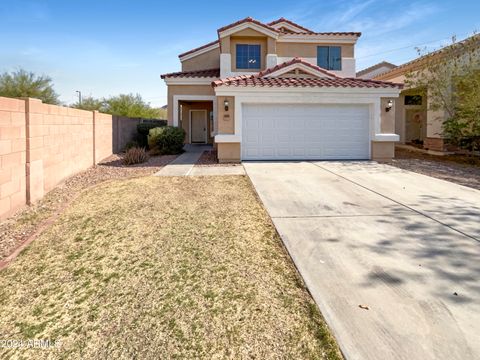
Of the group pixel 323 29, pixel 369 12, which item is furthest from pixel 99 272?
pixel 323 29

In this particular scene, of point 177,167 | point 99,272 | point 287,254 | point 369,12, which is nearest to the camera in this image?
point 99,272

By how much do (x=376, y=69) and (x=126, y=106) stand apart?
22.4 metres

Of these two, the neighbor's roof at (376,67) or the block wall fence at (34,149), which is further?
the neighbor's roof at (376,67)

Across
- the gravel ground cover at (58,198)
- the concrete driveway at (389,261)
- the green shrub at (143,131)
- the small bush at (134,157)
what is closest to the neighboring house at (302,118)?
the small bush at (134,157)

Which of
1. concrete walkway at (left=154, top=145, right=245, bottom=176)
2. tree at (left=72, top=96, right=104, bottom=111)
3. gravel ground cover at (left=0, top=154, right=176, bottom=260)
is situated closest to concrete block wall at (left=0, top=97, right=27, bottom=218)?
gravel ground cover at (left=0, top=154, right=176, bottom=260)

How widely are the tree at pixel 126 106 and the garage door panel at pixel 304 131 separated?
18.1 meters

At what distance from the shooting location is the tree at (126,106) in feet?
89.4

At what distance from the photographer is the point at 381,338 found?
2.71m

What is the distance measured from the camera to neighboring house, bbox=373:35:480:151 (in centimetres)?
1758

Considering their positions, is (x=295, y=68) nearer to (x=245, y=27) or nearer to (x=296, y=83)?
(x=296, y=83)

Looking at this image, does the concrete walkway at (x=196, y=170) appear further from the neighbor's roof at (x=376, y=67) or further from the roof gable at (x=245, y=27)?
the neighbor's roof at (x=376, y=67)

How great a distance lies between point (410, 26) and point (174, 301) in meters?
24.2

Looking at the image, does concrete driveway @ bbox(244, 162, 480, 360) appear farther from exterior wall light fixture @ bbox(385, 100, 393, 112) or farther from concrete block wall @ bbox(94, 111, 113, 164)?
concrete block wall @ bbox(94, 111, 113, 164)

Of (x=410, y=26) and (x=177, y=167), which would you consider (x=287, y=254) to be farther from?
(x=410, y=26)
